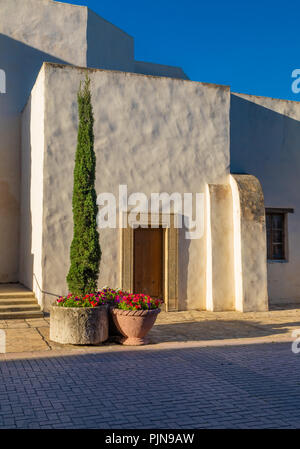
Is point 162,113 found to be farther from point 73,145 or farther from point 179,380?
point 179,380

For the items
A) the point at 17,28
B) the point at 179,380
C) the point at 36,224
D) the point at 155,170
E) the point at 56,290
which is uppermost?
the point at 17,28

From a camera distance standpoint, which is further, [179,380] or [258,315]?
[258,315]

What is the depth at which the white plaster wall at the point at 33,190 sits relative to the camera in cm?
1145

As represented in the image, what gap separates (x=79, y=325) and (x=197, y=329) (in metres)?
2.84

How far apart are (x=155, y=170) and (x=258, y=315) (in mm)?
4444

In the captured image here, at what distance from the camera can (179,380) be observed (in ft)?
20.2

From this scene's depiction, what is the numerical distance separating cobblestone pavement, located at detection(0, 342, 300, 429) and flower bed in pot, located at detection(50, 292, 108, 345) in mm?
509

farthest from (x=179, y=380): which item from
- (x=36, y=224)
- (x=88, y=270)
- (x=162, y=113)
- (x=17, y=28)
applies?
(x=17, y=28)

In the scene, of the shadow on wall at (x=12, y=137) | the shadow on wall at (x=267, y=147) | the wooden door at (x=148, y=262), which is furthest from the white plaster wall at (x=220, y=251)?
the shadow on wall at (x=12, y=137)

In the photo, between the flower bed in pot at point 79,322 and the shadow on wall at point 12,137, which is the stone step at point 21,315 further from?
the shadow on wall at point 12,137

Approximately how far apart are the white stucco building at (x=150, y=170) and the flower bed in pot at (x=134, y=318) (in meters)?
3.17

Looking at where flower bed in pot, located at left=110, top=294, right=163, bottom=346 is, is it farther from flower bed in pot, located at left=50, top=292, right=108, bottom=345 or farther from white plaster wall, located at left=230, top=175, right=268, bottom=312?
white plaster wall, located at left=230, top=175, right=268, bottom=312

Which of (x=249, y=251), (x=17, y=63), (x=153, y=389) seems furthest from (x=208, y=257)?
(x=17, y=63)

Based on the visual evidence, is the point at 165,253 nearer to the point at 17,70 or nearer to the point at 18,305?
the point at 18,305
